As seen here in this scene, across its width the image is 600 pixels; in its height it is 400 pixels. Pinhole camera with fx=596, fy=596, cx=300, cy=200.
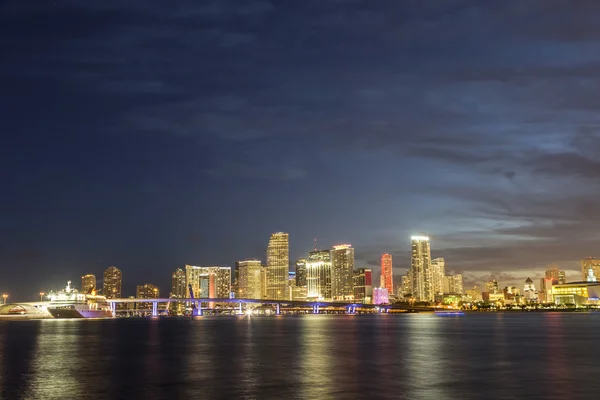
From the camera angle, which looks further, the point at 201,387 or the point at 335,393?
the point at 201,387

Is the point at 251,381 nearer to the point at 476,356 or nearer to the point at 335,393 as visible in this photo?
the point at 335,393

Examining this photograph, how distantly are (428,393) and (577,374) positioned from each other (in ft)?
63.7

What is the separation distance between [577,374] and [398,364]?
16.9 meters

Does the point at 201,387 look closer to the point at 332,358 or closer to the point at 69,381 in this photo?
the point at 69,381

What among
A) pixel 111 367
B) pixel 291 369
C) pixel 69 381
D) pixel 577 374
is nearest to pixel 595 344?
pixel 577 374

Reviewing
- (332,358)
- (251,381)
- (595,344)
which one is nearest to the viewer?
(251,381)

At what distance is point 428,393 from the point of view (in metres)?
42.1

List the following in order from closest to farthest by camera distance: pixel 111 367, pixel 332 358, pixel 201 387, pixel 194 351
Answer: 1. pixel 201 387
2. pixel 111 367
3. pixel 332 358
4. pixel 194 351

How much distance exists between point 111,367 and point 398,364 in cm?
2956

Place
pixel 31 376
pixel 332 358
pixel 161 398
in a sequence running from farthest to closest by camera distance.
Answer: pixel 332 358
pixel 31 376
pixel 161 398

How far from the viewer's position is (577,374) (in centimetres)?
5331

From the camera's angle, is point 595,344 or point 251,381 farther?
point 595,344

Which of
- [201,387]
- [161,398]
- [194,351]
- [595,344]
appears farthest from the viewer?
[595,344]

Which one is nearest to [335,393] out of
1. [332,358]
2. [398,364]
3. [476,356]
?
[398,364]
